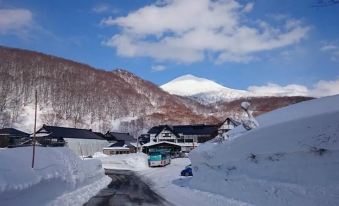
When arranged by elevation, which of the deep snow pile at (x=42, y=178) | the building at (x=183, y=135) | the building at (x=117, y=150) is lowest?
the deep snow pile at (x=42, y=178)

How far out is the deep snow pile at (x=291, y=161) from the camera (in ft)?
44.5

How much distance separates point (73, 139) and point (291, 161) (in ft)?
296

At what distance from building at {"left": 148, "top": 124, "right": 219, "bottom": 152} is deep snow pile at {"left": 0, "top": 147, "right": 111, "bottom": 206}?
283 ft

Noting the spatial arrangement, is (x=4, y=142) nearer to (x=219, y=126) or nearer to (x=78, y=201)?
(x=78, y=201)

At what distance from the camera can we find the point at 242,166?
20266mm

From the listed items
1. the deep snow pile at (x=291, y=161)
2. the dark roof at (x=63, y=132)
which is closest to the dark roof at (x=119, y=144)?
the dark roof at (x=63, y=132)

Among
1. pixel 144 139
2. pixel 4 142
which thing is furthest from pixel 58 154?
pixel 144 139

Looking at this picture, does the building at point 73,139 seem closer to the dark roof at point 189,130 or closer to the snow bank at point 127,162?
the snow bank at point 127,162

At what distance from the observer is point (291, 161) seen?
1554 centimetres

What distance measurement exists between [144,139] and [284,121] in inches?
4445

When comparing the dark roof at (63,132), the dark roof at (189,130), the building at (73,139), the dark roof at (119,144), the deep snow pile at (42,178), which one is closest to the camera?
the deep snow pile at (42,178)

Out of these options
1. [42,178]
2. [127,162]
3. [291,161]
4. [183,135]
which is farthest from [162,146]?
[291,161]

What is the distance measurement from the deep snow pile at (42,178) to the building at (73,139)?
6504 centimetres

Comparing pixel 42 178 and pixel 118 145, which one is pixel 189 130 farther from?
pixel 42 178
